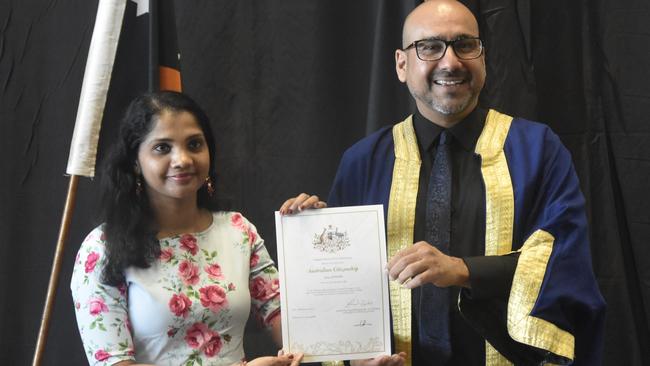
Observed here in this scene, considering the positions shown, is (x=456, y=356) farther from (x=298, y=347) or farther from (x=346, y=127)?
(x=346, y=127)

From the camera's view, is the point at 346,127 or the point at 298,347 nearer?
the point at 298,347

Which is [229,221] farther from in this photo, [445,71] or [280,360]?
[445,71]

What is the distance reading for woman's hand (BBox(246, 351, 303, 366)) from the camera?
60.6 inches

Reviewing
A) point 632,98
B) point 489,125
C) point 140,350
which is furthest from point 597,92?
point 140,350

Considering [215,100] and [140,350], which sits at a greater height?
[215,100]

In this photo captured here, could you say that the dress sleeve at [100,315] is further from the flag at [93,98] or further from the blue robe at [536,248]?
the blue robe at [536,248]

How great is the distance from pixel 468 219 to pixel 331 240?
38cm

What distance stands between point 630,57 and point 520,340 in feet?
4.46

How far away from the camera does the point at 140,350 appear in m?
1.56

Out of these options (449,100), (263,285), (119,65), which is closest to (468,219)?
(449,100)

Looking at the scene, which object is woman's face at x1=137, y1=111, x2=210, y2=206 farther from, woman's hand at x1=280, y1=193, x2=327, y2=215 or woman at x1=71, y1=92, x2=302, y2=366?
woman's hand at x1=280, y1=193, x2=327, y2=215

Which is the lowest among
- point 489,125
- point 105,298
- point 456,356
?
point 456,356

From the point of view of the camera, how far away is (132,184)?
168 centimetres
